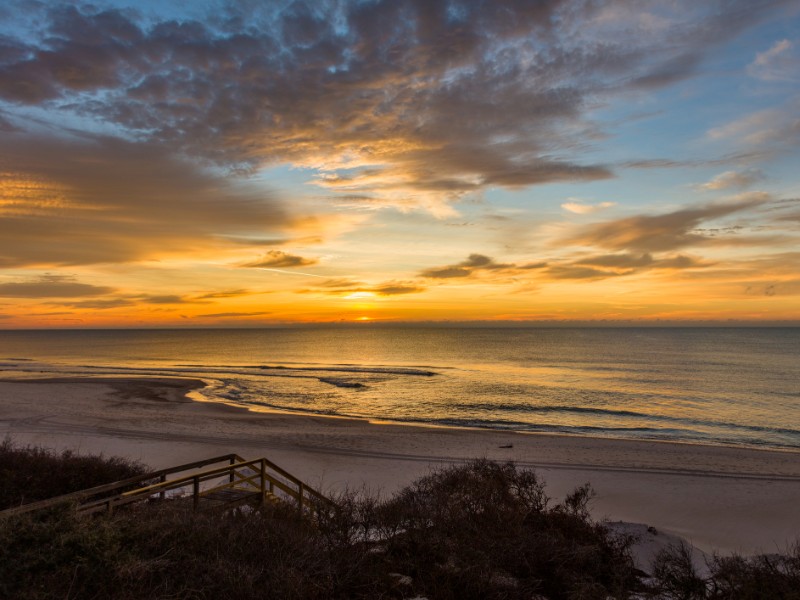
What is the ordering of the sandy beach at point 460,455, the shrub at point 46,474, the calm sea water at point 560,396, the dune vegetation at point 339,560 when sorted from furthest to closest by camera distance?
the calm sea water at point 560,396, the sandy beach at point 460,455, the shrub at point 46,474, the dune vegetation at point 339,560

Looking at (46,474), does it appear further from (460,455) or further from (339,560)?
(460,455)

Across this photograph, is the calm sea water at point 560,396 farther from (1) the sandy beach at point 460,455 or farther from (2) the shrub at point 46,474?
(2) the shrub at point 46,474

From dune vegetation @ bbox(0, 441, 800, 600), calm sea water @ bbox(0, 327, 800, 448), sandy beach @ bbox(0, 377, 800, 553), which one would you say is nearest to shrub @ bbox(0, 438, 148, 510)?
dune vegetation @ bbox(0, 441, 800, 600)

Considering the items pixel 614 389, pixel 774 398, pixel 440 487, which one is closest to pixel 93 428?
pixel 440 487

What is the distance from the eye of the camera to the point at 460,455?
23953 millimetres

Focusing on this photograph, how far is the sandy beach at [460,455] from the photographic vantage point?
1609cm

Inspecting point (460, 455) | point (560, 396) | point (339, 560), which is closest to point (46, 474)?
point (339, 560)

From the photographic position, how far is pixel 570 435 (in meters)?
29.1

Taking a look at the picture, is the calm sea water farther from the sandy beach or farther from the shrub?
the shrub

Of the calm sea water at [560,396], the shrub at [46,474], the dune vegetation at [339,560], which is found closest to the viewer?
the dune vegetation at [339,560]

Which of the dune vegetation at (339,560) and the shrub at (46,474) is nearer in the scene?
the dune vegetation at (339,560)

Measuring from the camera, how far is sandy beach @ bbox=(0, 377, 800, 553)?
1609 centimetres

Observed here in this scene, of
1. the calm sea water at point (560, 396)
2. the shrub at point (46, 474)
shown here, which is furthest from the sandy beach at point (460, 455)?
the shrub at point (46, 474)

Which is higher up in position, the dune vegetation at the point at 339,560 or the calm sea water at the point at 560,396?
the dune vegetation at the point at 339,560
